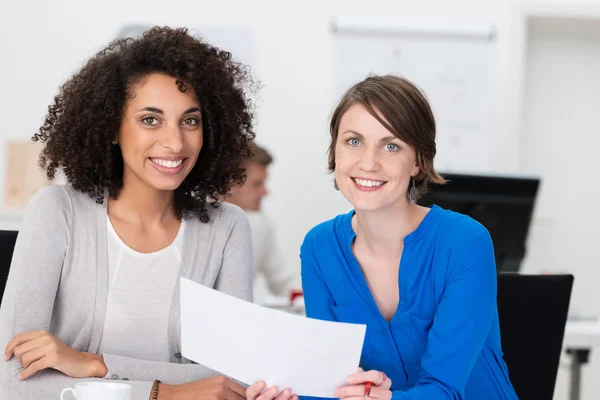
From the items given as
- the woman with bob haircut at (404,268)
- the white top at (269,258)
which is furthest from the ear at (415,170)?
the white top at (269,258)

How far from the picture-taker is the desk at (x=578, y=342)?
2.87 m

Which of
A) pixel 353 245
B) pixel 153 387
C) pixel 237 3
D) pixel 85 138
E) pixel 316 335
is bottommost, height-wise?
pixel 153 387

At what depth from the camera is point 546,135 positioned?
4949 mm

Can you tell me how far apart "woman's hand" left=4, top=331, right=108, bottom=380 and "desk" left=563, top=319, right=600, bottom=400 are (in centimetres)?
182

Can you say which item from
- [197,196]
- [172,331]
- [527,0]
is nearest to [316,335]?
[172,331]

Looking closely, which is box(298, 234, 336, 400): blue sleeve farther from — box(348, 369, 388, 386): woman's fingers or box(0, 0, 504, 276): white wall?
box(0, 0, 504, 276): white wall

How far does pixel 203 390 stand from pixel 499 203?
173 centimetres

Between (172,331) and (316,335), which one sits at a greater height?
(316,335)

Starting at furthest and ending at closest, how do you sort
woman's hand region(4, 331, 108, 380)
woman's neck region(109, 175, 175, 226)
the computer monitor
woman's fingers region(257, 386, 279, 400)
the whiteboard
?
the whiteboard → the computer monitor → woman's neck region(109, 175, 175, 226) → woman's hand region(4, 331, 108, 380) → woman's fingers region(257, 386, 279, 400)

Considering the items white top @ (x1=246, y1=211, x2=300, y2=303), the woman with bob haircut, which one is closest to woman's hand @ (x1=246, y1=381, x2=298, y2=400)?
the woman with bob haircut

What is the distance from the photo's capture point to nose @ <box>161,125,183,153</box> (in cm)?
169

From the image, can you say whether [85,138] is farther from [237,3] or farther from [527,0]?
[527,0]

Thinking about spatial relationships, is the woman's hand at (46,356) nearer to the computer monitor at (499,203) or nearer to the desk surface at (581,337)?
the computer monitor at (499,203)

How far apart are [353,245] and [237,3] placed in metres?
3.33
